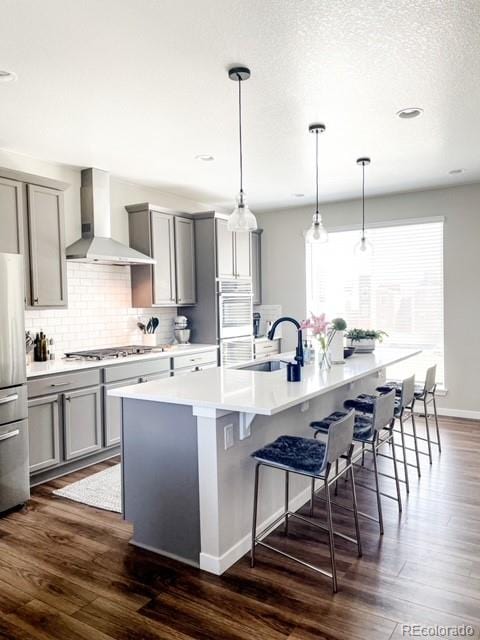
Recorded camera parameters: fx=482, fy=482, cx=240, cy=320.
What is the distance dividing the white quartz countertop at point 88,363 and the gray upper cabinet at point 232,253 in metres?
1.16

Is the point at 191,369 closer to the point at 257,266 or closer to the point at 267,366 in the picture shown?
the point at 267,366

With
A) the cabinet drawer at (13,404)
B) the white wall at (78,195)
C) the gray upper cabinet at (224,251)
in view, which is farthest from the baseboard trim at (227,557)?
the gray upper cabinet at (224,251)

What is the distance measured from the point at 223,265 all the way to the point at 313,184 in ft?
4.66

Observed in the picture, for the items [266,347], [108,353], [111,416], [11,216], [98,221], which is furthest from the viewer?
[266,347]

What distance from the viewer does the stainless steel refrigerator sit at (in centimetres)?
324

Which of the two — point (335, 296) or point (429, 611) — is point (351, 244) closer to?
point (335, 296)

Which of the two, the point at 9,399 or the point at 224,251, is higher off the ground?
the point at 224,251

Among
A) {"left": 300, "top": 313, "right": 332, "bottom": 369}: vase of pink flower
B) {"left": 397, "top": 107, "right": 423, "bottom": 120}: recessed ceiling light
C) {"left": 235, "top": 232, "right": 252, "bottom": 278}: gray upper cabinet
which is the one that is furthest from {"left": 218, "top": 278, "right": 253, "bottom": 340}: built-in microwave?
{"left": 397, "top": 107, "right": 423, "bottom": 120}: recessed ceiling light

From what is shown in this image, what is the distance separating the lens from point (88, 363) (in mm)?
4145

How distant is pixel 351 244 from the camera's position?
6.49 meters

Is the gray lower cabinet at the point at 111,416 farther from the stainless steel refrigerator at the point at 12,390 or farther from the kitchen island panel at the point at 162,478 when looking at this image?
the kitchen island panel at the point at 162,478

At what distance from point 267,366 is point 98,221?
90.2 inches

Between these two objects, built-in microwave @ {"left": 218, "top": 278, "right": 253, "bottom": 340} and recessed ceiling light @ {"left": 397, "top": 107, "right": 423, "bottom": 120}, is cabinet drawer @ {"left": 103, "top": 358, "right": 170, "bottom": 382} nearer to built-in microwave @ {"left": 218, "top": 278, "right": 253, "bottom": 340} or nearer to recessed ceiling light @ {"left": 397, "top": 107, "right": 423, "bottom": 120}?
built-in microwave @ {"left": 218, "top": 278, "right": 253, "bottom": 340}
